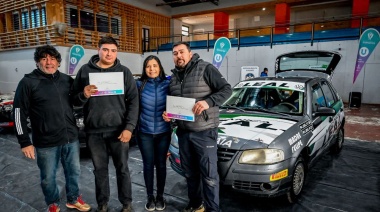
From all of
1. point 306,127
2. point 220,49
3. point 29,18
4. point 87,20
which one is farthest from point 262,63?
point 29,18

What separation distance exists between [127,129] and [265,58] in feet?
38.6

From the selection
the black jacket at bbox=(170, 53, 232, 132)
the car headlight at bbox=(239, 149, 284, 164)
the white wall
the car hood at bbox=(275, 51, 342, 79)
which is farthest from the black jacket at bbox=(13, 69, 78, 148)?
the white wall

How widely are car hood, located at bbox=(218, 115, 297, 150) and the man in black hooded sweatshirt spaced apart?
39.3 inches

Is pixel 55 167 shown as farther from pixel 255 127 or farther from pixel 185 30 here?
pixel 185 30

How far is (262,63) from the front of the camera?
13.1 meters

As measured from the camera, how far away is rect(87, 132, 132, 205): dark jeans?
2.46m

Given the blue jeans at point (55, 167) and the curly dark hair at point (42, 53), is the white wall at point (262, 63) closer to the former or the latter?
the curly dark hair at point (42, 53)

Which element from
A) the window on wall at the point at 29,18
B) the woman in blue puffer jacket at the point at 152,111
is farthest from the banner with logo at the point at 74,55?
the woman in blue puffer jacket at the point at 152,111

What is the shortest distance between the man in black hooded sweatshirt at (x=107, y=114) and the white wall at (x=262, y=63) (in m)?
11.5

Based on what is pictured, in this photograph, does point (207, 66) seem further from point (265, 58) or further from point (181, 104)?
point (265, 58)

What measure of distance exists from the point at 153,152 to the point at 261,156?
3.64 ft

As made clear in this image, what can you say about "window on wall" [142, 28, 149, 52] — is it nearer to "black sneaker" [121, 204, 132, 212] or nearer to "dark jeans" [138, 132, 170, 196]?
"dark jeans" [138, 132, 170, 196]

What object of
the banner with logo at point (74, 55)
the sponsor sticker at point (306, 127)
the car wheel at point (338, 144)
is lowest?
the car wheel at point (338, 144)

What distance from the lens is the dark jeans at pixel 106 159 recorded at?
2.46 meters
